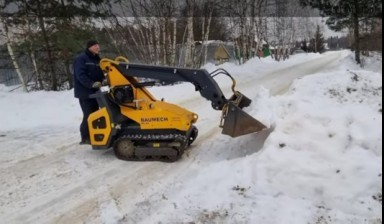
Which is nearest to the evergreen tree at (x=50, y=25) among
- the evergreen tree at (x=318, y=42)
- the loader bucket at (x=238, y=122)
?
the loader bucket at (x=238, y=122)

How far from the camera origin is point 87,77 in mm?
6672

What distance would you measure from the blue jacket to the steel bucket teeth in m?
2.20

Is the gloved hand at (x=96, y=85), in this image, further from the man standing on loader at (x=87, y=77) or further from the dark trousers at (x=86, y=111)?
the dark trousers at (x=86, y=111)

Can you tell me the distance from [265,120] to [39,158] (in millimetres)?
3514

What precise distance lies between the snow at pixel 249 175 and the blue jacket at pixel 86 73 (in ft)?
3.22

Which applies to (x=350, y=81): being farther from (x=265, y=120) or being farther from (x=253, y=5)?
(x=253, y=5)

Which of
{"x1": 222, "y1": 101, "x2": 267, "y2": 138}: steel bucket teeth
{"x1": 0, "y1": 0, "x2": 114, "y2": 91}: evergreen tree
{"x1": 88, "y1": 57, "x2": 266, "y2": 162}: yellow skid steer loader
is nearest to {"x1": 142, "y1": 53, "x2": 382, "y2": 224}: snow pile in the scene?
{"x1": 222, "y1": 101, "x2": 267, "y2": 138}: steel bucket teeth

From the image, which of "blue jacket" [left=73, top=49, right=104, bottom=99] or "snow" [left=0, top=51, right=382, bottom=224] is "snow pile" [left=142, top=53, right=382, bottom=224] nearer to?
"snow" [left=0, top=51, right=382, bottom=224]

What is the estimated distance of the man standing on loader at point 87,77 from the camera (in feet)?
21.7

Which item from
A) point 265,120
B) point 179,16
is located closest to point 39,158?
point 265,120

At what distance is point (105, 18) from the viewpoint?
20.7 m

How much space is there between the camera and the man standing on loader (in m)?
6.62

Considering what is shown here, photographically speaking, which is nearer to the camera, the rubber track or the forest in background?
the rubber track

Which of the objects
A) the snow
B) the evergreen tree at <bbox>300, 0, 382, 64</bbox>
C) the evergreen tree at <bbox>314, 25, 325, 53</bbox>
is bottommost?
the evergreen tree at <bbox>314, 25, 325, 53</bbox>
